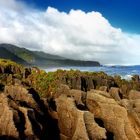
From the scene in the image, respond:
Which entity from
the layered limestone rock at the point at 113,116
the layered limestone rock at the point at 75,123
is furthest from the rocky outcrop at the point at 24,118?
the layered limestone rock at the point at 113,116

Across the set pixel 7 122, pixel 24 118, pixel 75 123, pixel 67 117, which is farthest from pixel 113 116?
pixel 7 122

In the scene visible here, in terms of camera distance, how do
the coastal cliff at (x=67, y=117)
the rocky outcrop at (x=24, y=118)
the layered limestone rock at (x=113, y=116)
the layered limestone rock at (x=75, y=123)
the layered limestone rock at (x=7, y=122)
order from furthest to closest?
the layered limestone rock at (x=113, y=116) → the layered limestone rock at (x=75, y=123) → the coastal cliff at (x=67, y=117) → the rocky outcrop at (x=24, y=118) → the layered limestone rock at (x=7, y=122)

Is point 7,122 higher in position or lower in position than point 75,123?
higher

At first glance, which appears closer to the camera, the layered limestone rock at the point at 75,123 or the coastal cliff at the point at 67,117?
the coastal cliff at the point at 67,117

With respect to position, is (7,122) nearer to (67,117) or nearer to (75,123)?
(75,123)

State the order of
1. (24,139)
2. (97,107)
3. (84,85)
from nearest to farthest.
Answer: (24,139)
(97,107)
(84,85)

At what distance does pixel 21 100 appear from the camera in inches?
2168

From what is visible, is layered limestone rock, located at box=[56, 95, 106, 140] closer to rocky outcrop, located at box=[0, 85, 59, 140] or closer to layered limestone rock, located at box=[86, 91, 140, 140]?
rocky outcrop, located at box=[0, 85, 59, 140]

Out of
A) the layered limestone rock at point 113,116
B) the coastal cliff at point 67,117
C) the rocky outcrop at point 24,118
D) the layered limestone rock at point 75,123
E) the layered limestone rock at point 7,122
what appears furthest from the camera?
the layered limestone rock at point 113,116

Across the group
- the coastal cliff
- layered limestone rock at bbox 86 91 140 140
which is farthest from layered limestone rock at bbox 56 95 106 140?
layered limestone rock at bbox 86 91 140 140

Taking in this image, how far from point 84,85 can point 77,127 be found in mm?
44216

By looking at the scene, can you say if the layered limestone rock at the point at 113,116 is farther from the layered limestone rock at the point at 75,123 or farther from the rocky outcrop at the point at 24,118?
the rocky outcrop at the point at 24,118

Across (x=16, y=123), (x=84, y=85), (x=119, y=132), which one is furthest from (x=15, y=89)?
(x=84, y=85)

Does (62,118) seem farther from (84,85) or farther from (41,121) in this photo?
(84,85)
